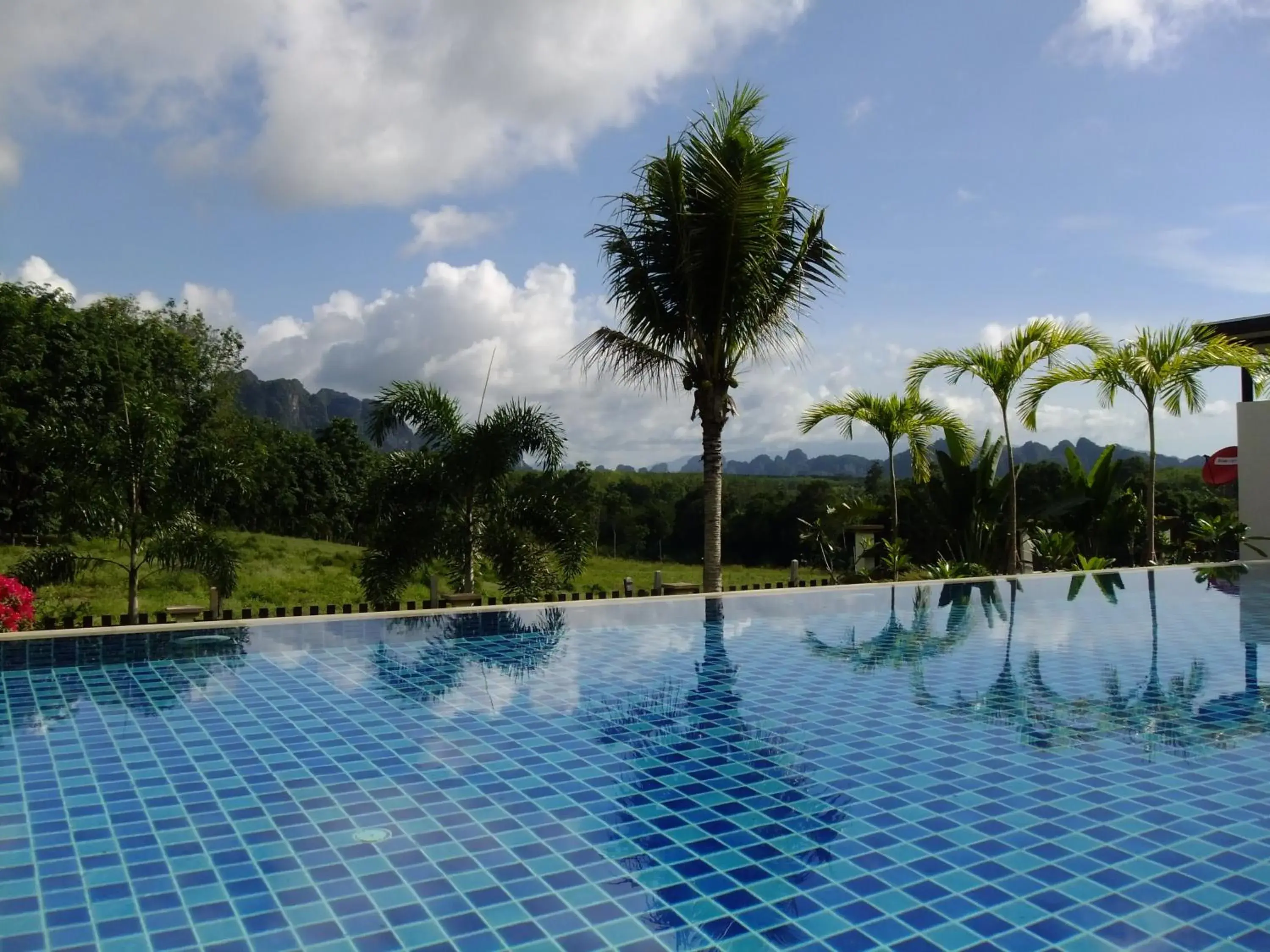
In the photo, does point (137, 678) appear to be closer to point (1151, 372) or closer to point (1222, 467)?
point (1151, 372)

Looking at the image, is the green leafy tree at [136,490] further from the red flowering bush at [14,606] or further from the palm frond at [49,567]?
the red flowering bush at [14,606]

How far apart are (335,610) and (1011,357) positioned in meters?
9.06

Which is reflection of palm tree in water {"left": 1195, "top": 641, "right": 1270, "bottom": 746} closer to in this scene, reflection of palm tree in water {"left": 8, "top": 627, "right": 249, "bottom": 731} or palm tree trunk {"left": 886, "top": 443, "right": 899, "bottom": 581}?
reflection of palm tree in water {"left": 8, "top": 627, "right": 249, "bottom": 731}

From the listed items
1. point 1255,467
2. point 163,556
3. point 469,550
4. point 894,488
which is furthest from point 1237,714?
point 1255,467

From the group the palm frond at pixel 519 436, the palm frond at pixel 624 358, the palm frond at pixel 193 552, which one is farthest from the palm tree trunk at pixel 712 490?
the palm frond at pixel 193 552

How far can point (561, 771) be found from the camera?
461cm

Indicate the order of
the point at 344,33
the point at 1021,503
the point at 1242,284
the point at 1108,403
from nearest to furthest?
the point at 344,33, the point at 1108,403, the point at 1021,503, the point at 1242,284

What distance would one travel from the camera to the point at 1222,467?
19.1 meters

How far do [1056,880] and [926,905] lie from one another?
505mm

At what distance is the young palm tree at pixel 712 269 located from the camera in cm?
1033

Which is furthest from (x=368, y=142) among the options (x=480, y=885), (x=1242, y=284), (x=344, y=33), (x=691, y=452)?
(x=1242, y=284)

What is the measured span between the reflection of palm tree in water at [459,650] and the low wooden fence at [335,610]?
2.04 ft

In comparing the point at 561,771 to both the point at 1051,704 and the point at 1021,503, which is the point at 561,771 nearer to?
the point at 1051,704

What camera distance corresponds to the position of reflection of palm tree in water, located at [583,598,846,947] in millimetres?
3676
